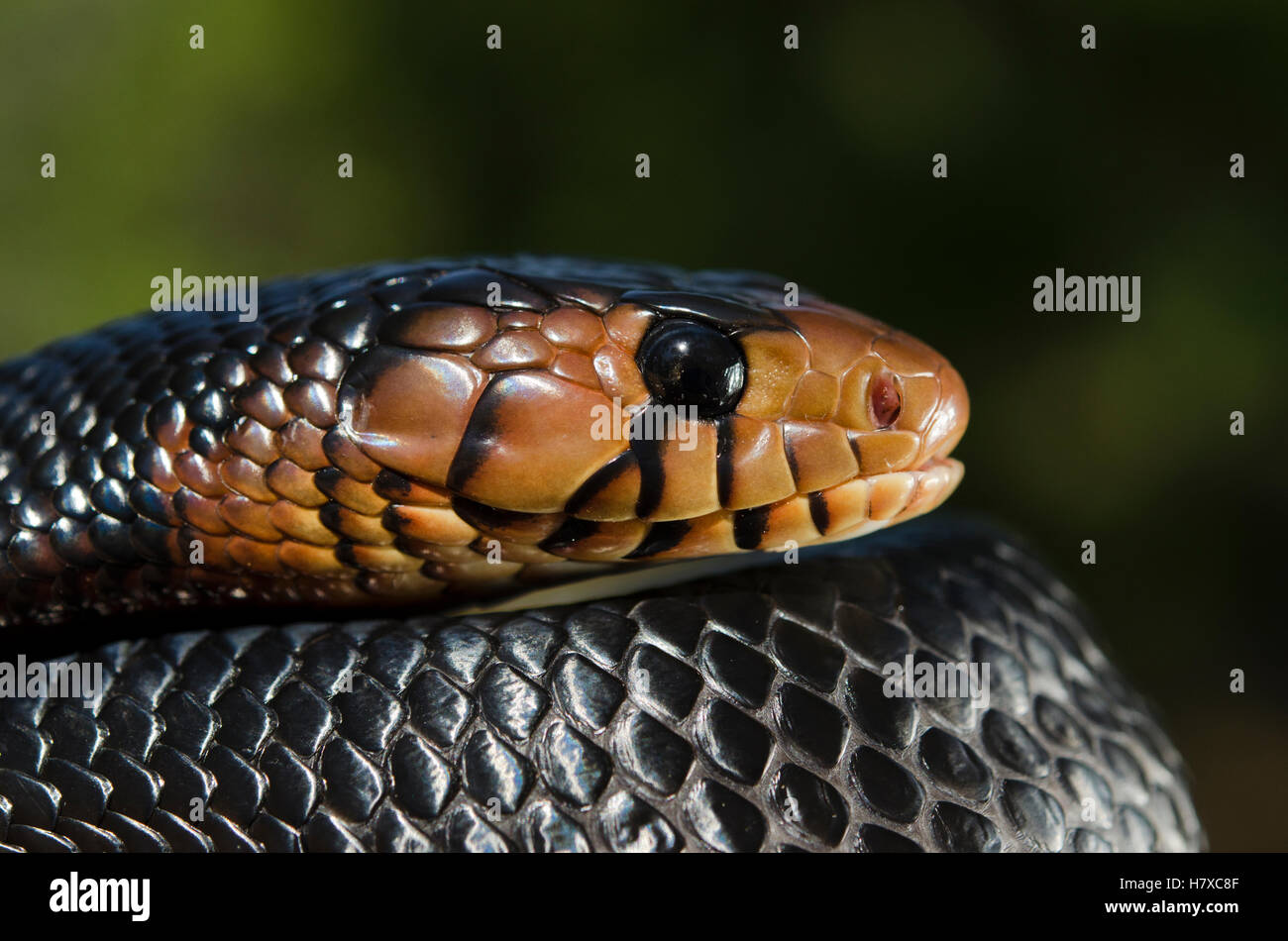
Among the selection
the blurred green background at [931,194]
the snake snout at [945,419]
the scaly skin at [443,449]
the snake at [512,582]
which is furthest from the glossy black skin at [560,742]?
the blurred green background at [931,194]

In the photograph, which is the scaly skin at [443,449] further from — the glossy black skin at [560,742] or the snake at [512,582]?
the glossy black skin at [560,742]

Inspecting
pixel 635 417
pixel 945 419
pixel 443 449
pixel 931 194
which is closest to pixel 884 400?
pixel 945 419

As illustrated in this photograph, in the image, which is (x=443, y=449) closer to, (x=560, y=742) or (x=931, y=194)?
(x=560, y=742)

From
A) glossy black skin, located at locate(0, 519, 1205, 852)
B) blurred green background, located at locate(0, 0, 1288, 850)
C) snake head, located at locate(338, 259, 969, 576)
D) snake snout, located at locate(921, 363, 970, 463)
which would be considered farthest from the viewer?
blurred green background, located at locate(0, 0, 1288, 850)

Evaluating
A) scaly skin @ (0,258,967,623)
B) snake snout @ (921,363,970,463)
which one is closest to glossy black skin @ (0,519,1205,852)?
scaly skin @ (0,258,967,623)

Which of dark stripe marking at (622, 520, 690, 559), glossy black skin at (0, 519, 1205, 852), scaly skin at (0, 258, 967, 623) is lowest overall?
glossy black skin at (0, 519, 1205, 852)

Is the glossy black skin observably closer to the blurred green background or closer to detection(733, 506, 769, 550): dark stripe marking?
detection(733, 506, 769, 550): dark stripe marking

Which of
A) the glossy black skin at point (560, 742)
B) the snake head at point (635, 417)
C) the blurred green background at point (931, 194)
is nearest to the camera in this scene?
the glossy black skin at point (560, 742)
